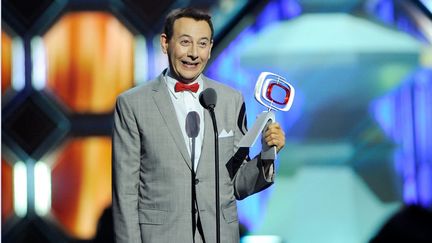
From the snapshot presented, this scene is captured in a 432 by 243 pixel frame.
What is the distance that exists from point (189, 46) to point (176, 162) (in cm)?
37

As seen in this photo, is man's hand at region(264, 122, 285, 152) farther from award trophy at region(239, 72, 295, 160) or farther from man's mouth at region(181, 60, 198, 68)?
man's mouth at region(181, 60, 198, 68)

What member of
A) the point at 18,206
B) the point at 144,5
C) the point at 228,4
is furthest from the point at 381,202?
the point at 18,206

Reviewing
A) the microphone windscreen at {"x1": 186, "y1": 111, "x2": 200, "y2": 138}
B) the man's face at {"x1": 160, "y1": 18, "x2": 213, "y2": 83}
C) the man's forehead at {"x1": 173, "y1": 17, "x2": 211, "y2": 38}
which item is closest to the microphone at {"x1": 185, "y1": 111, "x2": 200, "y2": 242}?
the microphone windscreen at {"x1": 186, "y1": 111, "x2": 200, "y2": 138}

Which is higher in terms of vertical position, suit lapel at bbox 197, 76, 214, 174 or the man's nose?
the man's nose

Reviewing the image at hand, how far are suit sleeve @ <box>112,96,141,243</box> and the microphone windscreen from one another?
160 mm

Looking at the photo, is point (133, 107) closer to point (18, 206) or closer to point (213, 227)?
point (213, 227)

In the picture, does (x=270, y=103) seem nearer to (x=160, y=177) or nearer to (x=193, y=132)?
(x=193, y=132)

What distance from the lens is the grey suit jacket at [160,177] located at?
2490mm

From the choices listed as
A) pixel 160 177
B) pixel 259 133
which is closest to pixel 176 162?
pixel 160 177

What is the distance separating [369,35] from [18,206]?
→ 1732mm

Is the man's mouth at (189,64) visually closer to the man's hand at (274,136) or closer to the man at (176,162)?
the man at (176,162)

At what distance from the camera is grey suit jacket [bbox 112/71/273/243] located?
98.0 inches

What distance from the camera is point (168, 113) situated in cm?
254

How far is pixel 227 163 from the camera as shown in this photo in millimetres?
2570
